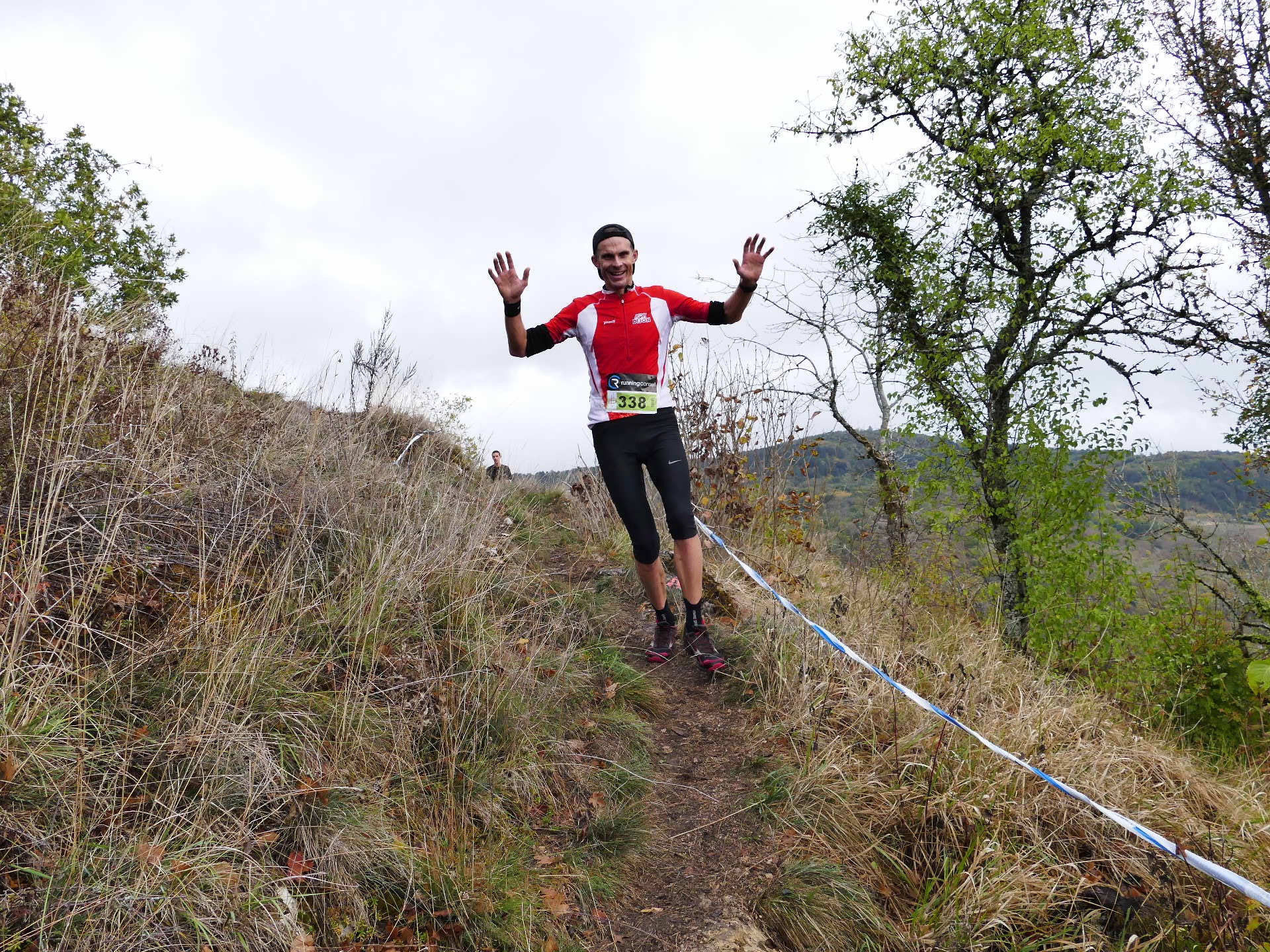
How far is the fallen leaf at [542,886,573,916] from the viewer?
216cm

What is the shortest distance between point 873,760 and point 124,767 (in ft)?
8.50

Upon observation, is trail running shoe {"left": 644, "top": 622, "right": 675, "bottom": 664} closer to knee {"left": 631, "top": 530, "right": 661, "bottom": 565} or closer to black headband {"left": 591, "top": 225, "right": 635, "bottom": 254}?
knee {"left": 631, "top": 530, "right": 661, "bottom": 565}

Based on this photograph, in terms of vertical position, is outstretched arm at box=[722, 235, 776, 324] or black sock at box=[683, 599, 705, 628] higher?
outstretched arm at box=[722, 235, 776, 324]

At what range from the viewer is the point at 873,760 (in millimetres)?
2924

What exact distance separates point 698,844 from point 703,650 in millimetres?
1397

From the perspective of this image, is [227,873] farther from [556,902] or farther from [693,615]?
[693,615]

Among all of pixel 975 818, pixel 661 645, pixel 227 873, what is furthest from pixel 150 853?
pixel 661 645

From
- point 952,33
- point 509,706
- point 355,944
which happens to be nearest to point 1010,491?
point 952,33

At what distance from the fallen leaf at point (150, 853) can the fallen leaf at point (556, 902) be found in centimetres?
106

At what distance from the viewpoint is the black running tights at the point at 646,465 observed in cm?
379

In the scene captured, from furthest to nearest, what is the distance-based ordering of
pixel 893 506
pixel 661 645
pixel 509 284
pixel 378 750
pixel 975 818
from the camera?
pixel 893 506, pixel 661 645, pixel 509 284, pixel 975 818, pixel 378 750

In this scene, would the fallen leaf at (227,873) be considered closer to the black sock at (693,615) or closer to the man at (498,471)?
the black sock at (693,615)

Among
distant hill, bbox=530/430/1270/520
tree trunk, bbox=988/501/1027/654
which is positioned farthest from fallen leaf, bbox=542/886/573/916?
→ tree trunk, bbox=988/501/1027/654

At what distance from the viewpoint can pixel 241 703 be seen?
2.21 meters
